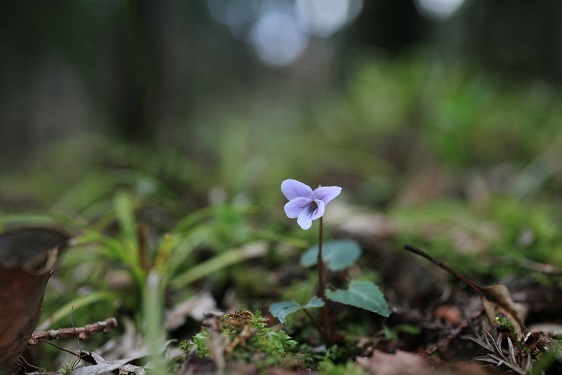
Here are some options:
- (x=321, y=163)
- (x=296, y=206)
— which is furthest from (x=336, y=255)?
(x=321, y=163)

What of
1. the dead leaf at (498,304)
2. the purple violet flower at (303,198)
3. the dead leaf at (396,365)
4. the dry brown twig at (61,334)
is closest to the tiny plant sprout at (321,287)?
the purple violet flower at (303,198)

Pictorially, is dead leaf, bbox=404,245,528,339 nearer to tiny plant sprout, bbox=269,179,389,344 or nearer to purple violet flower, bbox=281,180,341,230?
tiny plant sprout, bbox=269,179,389,344

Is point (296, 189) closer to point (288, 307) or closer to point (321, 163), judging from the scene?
point (288, 307)

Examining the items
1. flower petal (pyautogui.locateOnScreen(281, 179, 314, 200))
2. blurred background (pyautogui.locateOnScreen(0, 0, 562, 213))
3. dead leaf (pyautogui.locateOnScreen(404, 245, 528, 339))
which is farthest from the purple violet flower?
blurred background (pyautogui.locateOnScreen(0, 0, 562, 213))

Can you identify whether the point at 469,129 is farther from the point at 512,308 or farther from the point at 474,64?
the point at 512,308

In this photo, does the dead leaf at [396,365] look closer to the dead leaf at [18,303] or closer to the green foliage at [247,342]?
the green foliage at [247,342]

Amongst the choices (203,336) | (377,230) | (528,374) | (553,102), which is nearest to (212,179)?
(377,230)
